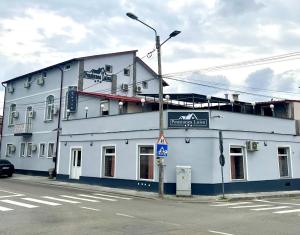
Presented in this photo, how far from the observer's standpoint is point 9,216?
35.0ft

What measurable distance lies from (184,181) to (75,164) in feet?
33.5

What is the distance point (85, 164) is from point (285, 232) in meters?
17.0

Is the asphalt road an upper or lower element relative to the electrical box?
lower

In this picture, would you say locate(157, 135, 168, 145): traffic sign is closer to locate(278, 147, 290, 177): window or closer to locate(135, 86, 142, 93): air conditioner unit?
locate(278, 147, 290, 177): window

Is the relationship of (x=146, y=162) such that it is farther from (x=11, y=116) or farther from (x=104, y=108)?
(x=11, y=116)

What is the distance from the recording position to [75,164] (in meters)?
25.0

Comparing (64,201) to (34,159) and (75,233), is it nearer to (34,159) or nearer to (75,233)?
(75,233)

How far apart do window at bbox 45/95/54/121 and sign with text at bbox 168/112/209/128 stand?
1585 centimetres

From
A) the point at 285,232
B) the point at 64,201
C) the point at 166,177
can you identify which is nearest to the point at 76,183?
the point at 166,177

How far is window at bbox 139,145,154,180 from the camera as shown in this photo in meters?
20.0

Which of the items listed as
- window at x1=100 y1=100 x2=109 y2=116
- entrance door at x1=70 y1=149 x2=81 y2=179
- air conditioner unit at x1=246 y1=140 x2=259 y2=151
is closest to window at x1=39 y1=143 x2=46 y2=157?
entrance door at x1=70 y1=149 x2=81 y2=179

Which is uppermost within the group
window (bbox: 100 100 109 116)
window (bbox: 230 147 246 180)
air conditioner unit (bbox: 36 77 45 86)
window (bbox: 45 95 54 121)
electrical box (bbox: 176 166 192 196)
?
air conditioner unit (bbox: 36 77 45 86)

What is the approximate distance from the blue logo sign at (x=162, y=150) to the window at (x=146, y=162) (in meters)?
2.46

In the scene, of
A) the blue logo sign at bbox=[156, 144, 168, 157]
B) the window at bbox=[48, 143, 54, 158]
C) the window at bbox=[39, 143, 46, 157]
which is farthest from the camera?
the window at bbox=[39, 143, 46, 157]
